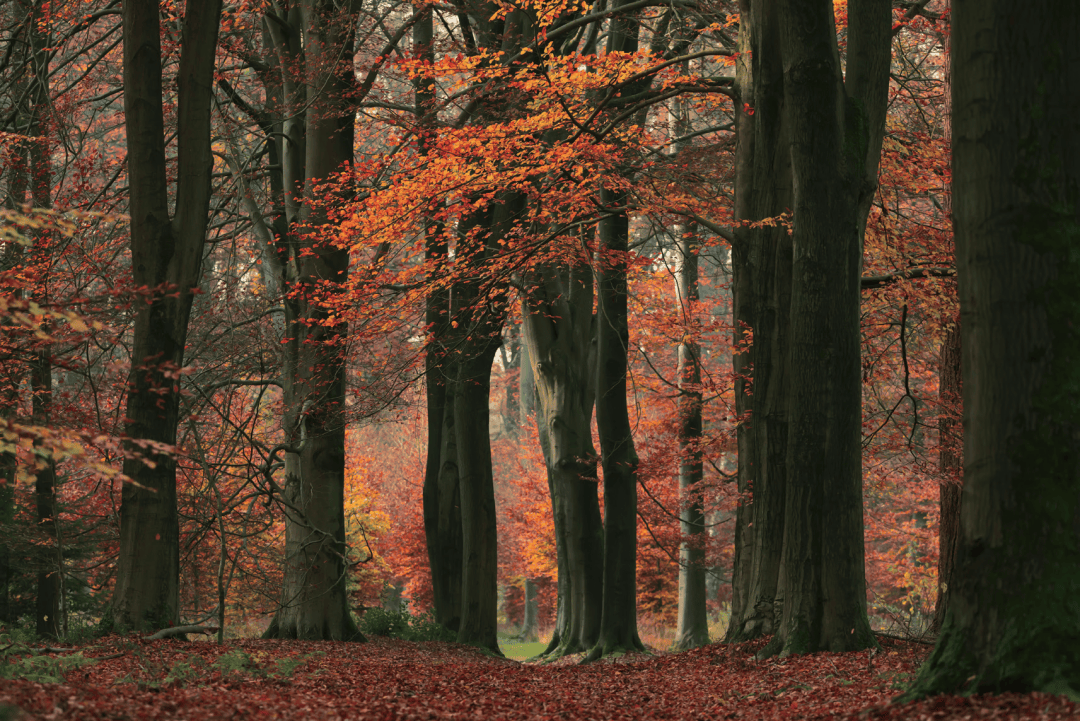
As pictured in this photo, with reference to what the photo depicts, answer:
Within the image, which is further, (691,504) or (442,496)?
(691,504)

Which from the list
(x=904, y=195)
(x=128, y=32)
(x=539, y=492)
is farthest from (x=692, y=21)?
(x=539, y=492)

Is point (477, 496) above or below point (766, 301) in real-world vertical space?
below

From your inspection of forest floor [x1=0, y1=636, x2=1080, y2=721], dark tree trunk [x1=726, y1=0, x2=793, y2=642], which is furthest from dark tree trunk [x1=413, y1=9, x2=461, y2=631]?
dark tree trunk [x1=726, y1=0, x2=793, y2=642]

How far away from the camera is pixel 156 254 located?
30.1 ft

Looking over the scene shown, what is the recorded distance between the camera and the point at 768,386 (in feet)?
29.5

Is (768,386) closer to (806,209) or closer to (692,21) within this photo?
(806,209)

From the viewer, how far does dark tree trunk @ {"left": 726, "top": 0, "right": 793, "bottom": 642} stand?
8.73m

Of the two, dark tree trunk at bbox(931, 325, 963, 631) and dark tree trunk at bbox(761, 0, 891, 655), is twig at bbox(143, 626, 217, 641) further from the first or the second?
dark tree trunk at bbox(931, 325, 963, 631)

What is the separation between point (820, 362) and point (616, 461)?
6.77m

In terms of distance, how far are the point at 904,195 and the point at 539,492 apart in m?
12.9

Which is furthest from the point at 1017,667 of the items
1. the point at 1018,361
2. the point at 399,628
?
the point at 399,628

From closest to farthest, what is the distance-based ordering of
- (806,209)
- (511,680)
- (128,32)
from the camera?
1. (806,209)
2. (511,680)
3. (128,32)

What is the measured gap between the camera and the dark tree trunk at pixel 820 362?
7.52 metres

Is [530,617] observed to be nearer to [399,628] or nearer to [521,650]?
[521,650]
